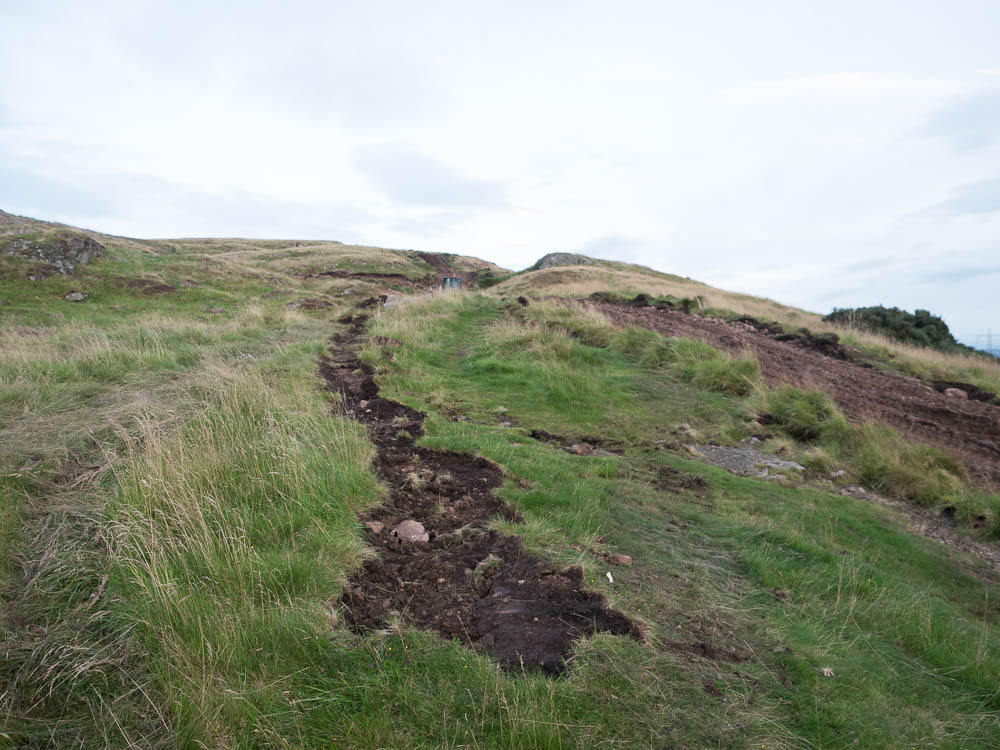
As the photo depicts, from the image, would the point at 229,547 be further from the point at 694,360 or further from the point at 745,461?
the point at 694,360

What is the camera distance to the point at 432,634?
273 cm

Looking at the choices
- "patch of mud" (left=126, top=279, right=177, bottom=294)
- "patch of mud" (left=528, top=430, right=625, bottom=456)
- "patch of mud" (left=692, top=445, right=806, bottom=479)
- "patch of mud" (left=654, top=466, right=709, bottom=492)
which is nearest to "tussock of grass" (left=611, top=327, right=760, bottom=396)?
"patch of mud" (left=692, top=445, right=806, bottom=479)

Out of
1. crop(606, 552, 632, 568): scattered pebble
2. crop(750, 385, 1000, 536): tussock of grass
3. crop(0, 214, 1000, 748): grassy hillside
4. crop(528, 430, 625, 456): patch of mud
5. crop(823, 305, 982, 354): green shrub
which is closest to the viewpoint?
crop(0, 214, 1000, 748): grassy hillside

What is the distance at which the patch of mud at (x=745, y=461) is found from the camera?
6582 mm

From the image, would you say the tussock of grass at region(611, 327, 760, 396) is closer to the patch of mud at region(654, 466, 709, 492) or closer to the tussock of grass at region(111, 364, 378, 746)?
the patch of mud at region(654, 466, 709, 492)

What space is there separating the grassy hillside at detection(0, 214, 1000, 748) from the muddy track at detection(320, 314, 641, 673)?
0.40 feet

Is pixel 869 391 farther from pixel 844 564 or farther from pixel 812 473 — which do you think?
pixel 844 564

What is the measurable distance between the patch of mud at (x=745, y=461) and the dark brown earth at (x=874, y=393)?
90.8 inches

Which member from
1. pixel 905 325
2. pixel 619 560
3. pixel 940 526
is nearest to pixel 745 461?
pixel 940 526

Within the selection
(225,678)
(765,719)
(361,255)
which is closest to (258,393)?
(225,678)

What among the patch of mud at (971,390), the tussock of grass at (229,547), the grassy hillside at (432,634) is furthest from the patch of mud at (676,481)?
the patch of mud at (971,390)

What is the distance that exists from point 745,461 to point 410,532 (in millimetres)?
4907

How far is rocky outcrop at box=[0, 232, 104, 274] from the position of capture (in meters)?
23.5

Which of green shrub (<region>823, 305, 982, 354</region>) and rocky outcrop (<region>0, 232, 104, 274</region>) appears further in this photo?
rocky outcrop (<region>0, 232, 104, 274</region>)
